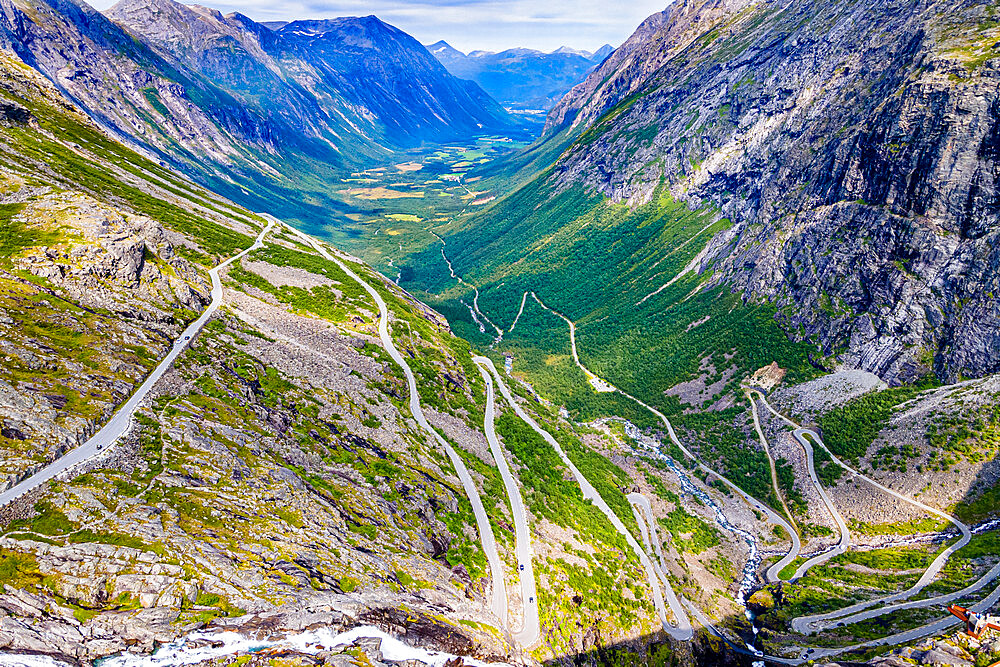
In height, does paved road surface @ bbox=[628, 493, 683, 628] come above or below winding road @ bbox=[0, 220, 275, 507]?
below

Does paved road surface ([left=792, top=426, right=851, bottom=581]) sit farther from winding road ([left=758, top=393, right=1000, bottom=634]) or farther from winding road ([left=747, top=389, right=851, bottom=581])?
winding road ([left=758, top=393, right=1000, bottom=634])

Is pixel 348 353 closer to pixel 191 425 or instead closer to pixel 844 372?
pixel 191 425

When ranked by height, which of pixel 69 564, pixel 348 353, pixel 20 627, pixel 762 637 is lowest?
pixel 762 637

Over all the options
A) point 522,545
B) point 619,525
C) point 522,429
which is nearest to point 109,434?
point 522,545

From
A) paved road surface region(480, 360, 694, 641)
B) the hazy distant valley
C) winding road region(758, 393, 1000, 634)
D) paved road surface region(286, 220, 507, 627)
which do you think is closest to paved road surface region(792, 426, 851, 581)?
the hazy distant valley

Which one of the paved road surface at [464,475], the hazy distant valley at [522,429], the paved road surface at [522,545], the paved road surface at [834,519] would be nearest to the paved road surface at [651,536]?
the hazy distant valley at [522,429]

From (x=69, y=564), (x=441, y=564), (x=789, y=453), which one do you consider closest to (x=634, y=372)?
(x=789, y=453)

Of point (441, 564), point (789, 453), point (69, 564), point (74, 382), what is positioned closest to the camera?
point (69, 564)
